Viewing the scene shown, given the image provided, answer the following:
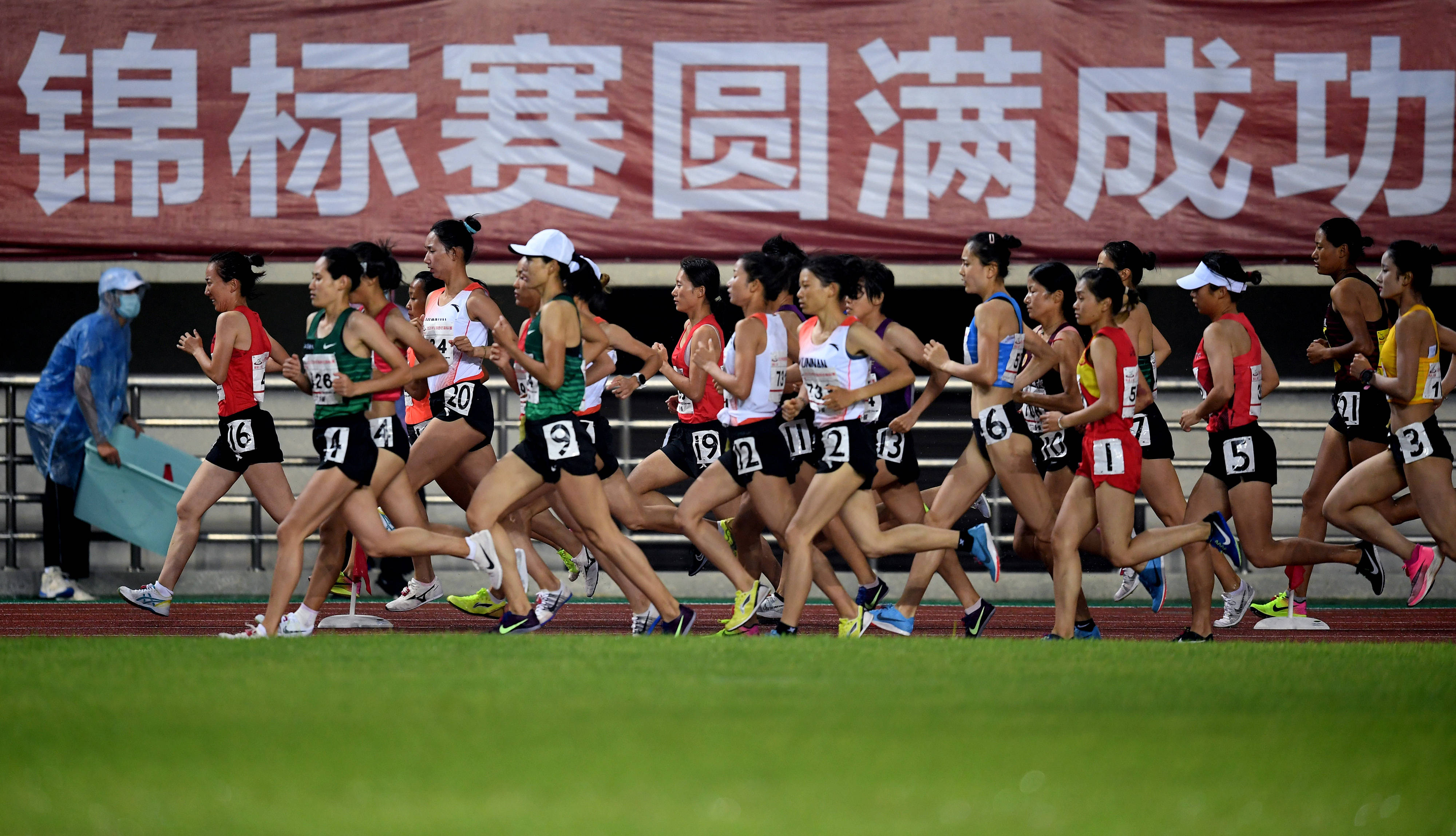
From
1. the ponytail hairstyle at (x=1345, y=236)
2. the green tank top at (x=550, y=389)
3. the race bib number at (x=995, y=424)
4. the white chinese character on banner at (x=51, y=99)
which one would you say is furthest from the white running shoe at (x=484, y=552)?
the white chinese character on banner at (x=51, y=99)

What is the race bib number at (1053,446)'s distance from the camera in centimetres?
862

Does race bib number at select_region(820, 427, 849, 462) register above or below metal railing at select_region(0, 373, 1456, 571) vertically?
above

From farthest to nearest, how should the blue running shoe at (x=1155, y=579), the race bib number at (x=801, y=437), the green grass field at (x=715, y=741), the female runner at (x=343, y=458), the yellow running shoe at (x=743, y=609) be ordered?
1. the blue running shoe at (x=1155, y=579)
2. the race bib number at (x=801, y=437)
3. the yellow running shoe at (x=743, y=609)
4. the female runner at (x=343, y=458)
5. the green grass field at (x=715, y=741)

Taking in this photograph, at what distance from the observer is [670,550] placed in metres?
16.7

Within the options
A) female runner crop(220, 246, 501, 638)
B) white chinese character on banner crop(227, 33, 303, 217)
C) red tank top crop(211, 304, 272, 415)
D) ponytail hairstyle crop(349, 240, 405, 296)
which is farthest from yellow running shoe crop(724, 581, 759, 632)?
white chinese character on banner crop(227, 33, 303, 217)

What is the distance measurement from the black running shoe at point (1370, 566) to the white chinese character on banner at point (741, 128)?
4.70 m

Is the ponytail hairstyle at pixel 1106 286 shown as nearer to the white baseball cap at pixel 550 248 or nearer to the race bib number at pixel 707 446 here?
the race bib number at pixel 707 446

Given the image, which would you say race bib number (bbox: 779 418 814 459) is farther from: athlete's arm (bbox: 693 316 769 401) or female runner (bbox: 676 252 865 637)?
athlete's arm (bbox: 693 316 769 401)

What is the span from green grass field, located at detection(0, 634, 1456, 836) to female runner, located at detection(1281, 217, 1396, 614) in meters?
2.81

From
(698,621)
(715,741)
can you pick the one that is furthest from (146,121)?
(715,741)

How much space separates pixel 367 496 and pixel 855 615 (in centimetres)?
250

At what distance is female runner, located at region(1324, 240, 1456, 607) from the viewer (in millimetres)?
9031

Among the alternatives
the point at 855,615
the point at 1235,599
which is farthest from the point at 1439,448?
the point at 855,615

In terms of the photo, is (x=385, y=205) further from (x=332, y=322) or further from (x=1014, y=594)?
(x=1014, y=594)
